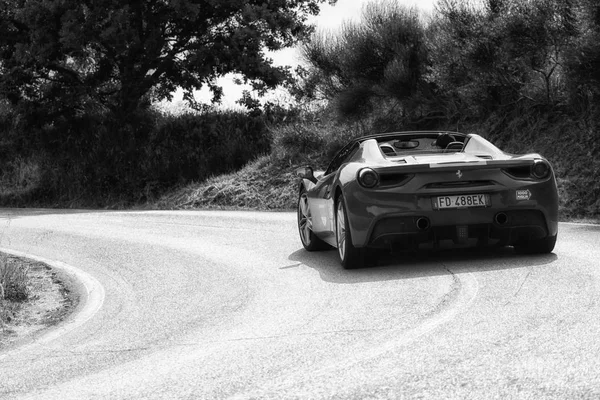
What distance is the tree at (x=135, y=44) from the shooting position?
2709cm

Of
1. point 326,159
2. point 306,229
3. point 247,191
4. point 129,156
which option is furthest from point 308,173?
point 129,156

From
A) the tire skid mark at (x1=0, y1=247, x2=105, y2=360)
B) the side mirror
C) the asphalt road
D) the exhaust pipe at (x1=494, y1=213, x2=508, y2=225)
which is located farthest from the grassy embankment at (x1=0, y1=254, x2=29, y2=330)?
the exhaust pipe at (x1=494, y1=213, x2=508, y2=225)

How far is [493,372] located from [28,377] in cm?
267

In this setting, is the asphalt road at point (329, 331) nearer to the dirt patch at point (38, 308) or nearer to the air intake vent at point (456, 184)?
the dirt patch at point (38, 308)

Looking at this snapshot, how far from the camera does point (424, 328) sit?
6.13 m

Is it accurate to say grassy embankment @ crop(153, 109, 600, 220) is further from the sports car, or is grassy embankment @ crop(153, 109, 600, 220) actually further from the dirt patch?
the dirt patch

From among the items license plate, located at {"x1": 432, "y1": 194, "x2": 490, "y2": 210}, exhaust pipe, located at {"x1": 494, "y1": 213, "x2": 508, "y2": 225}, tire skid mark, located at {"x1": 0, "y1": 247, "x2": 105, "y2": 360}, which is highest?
license plate, located at {"x1": 432, "y1": 194, "x2": 490, "y2": 210}

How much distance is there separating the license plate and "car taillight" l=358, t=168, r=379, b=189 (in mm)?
567

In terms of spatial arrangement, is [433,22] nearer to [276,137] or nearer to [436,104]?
[436,104]

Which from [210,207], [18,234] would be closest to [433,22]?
[210,207]

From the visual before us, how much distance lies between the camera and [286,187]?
22.2 meters

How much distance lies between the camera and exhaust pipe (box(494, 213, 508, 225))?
8.67 metres

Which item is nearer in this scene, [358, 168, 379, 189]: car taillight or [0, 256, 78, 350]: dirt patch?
[0, 256, 78, 350]: dirt patch

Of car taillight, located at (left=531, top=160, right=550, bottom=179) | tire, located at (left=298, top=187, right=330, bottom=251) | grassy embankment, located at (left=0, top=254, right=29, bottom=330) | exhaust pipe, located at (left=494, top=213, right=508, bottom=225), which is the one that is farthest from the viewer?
tire, located at (left=298, top=187, right=330, bottom=251)
